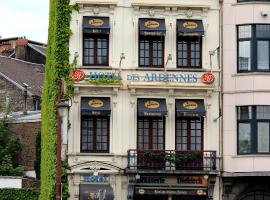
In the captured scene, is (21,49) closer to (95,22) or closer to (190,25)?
(95,22)

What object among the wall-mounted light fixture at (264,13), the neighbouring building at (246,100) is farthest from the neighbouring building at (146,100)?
the wall-mounted light fixture at (264,13)

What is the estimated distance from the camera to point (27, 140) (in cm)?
5984

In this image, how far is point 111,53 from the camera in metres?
46.3

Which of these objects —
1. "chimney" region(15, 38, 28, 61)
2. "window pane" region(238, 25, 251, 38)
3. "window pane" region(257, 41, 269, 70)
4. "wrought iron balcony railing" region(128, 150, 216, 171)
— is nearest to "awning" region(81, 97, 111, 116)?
"wrought iron balcony railing" region(128, 150, 216, 171)

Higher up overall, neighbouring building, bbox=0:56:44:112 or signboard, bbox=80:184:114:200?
neighbouring building, bbox=0:56:44:112

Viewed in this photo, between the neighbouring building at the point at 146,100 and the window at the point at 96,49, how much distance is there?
5cm

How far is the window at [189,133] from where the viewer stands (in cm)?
4656

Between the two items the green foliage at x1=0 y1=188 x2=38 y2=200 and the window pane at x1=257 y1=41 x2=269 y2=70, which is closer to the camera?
the window pane at x1=257 y1=41 x2=269 y2=70

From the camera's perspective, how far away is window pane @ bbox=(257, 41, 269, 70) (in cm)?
4631

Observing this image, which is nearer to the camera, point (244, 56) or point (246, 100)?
point (246, 100)

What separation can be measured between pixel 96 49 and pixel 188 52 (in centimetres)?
429

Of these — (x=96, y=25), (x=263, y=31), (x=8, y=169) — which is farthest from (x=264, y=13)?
(x=8, y=169)

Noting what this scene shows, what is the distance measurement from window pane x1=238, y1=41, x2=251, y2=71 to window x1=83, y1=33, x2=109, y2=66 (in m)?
6.11

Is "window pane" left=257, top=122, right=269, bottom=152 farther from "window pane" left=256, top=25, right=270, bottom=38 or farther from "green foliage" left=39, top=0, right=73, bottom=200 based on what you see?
"green foliage" left=39, top=0, right=73, bottom=200
